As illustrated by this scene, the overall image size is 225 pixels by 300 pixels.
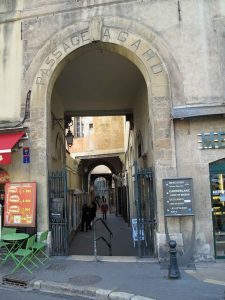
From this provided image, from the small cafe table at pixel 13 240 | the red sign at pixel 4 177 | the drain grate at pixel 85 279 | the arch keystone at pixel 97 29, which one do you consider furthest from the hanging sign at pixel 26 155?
the drain grate at pixel 85 279

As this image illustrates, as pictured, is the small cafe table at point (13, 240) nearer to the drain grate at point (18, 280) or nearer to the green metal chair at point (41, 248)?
the green metal chair at point (41, 248)

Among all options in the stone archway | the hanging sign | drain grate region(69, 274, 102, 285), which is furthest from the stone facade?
drain grate region(69, 274, 102, 285)

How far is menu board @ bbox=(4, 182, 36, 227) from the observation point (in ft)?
31.1

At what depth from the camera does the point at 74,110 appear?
54.6ft

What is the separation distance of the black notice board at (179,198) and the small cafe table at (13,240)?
3565 mm

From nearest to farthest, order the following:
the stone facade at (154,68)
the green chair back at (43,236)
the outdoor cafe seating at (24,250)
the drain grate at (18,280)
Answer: the drain grate at (18,280) → the outdoor cafe seating at (24,250) → the green chair back at (43,236) → the stone facade at (154,68)

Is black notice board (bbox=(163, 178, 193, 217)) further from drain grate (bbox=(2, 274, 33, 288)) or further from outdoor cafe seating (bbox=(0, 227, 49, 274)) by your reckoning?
drain grate (bbox=(2, 274, 33, 288))

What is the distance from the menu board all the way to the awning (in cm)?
79

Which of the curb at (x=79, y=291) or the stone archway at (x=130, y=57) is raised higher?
the stone archway at (x=130, y=57)

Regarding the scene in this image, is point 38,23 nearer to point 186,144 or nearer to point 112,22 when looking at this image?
point 112,22

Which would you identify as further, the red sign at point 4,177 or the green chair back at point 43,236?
the red sign at point 4,177

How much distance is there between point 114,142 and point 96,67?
43.9 feet

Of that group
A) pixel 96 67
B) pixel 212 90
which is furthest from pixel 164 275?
pixel 96 67

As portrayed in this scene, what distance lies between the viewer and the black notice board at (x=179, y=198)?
871cm
